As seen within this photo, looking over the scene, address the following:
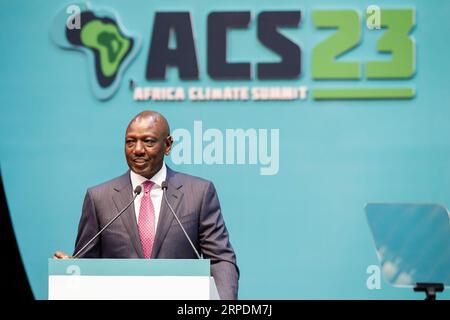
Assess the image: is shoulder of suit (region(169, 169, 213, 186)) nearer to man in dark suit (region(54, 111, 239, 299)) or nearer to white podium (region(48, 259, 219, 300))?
man in dark suit (region(54, 111, 239, 299))

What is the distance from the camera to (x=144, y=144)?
4.09 m

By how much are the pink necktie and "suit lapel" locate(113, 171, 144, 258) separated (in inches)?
1.1

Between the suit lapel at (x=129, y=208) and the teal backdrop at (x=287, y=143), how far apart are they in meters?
1.13

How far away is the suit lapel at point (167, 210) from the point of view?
4.03 m

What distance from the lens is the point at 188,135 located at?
530 centimetres

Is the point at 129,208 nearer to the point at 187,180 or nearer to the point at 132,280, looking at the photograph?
the point at 187,180

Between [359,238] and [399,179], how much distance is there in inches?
15.9

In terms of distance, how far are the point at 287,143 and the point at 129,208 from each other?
1468 millimetres

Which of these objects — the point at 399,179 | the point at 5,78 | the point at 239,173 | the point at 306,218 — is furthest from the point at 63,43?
the point at 399,179

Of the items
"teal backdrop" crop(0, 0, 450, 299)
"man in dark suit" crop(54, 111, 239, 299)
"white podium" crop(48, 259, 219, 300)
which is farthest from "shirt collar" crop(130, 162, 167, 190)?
"teal backdrop" crop(0, 0, 450, 299)

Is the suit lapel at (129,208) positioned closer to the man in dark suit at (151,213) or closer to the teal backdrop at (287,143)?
the man in dark suit at (151,213)

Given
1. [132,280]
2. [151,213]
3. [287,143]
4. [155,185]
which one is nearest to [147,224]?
[151,213]

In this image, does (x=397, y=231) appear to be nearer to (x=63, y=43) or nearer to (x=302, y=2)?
(x=302, y=2)

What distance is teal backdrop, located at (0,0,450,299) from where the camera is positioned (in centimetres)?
529
